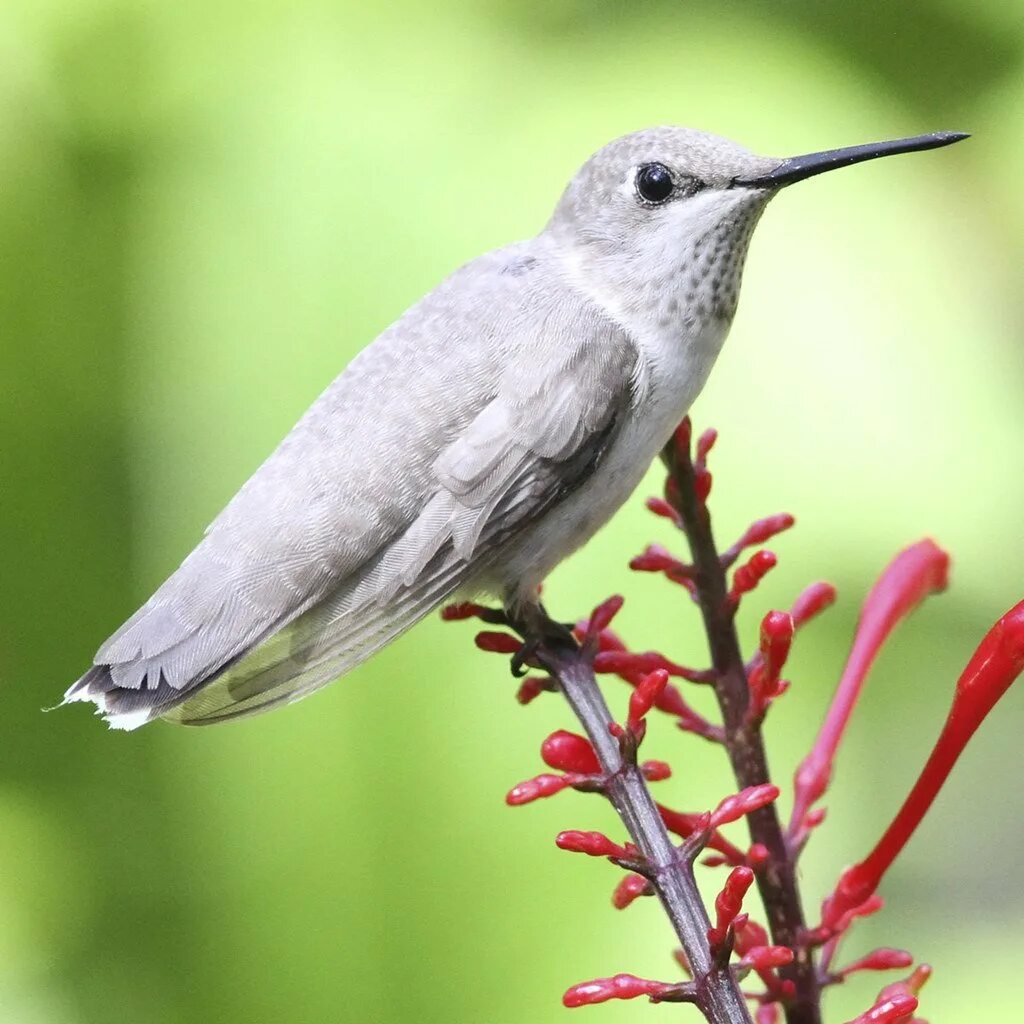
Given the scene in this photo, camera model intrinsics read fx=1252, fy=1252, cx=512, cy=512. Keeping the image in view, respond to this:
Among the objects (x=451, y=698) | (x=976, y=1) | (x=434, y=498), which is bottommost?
(x=451, y=698)

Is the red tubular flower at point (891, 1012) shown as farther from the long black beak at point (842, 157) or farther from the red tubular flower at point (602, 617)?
the long black beak at point (842, 157)

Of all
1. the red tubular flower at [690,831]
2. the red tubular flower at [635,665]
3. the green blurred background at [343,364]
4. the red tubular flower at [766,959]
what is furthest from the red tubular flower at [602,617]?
the green blurred background at [343,364]

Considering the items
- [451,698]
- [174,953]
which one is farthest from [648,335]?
[174,953]

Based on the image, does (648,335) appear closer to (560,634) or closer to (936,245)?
(560,634)

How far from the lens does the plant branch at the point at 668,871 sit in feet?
2.32

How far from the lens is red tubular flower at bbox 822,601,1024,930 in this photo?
85 centimetres

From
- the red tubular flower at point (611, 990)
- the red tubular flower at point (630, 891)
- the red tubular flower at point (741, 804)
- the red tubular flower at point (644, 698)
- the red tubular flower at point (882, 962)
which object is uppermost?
the red tubular flower at point (644, 698)

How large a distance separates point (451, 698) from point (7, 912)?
Result: 647mm

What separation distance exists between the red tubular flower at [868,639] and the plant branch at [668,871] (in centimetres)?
22

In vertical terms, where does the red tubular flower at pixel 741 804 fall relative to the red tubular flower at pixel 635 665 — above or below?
below

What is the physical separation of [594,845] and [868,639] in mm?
415

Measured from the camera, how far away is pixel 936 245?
6.46ft

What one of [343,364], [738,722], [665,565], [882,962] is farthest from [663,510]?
[343,364]

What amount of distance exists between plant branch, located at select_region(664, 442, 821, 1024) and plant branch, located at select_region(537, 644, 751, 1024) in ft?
0.37
